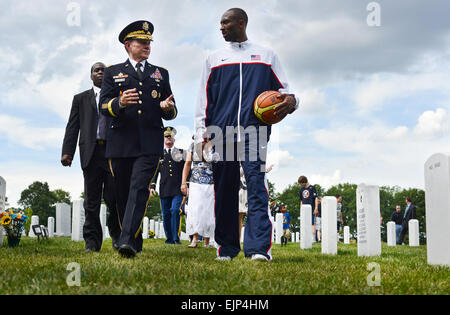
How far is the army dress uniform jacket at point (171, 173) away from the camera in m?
12.2

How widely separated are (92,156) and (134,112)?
5.49 ft

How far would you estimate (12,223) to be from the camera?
9297 millimetres

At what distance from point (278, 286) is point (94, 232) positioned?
465 centimetres

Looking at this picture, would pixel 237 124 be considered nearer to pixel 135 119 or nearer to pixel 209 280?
pixel 135 119

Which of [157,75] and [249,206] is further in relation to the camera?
[157,75]

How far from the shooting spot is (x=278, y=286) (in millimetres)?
3459

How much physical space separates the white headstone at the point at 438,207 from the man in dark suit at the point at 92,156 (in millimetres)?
4144

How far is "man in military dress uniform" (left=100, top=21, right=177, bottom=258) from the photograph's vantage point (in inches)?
227

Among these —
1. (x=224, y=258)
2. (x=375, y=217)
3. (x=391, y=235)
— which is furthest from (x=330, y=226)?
(x=391, y=235)

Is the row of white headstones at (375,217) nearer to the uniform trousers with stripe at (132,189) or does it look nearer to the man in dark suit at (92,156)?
the man in dark suit at (92,156)

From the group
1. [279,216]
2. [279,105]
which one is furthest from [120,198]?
[279,216]
